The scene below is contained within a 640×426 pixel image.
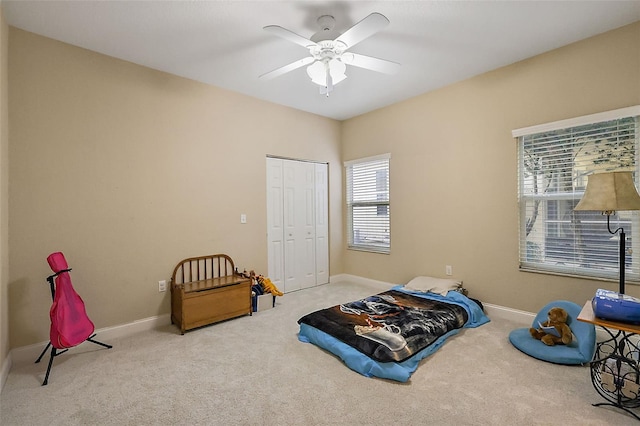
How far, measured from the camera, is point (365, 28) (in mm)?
2006

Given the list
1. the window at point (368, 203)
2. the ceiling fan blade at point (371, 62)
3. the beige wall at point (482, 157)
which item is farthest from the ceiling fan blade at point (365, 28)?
the window at point (368, 203)

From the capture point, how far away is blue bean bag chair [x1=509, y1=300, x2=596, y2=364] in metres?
2.23

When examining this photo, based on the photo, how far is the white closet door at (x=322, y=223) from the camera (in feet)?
15.8

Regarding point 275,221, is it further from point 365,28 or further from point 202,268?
point 365,28

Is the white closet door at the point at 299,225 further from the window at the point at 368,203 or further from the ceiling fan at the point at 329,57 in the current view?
the ceiling fan at the point at 329,57

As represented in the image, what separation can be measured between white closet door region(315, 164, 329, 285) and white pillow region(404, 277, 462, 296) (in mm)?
1455

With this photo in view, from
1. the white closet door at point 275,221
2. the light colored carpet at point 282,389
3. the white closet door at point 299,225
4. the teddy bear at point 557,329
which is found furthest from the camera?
the white closet door at point 299,225

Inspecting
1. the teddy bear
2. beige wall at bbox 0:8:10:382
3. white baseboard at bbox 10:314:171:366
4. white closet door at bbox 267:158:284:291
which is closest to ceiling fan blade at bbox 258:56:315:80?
white closet door at bbox 267:158:284:291

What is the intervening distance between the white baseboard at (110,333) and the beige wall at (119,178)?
6cm

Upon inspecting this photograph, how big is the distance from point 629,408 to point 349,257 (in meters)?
3.59

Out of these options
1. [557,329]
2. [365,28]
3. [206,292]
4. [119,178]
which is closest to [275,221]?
[206,292]

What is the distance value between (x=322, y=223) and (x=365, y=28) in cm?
321

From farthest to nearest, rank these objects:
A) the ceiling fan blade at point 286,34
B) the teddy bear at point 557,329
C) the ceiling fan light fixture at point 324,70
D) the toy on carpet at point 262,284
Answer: the toy on carpet at point 262,284
the ceiling fan light fixture at point 324,70
the teddy bear at point 557,329
the ceiling fan blade at point 286,34

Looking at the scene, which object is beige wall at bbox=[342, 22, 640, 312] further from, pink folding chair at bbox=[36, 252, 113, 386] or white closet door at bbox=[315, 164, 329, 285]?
pink folding chair at bbox=[36, 252, 113, 386]
